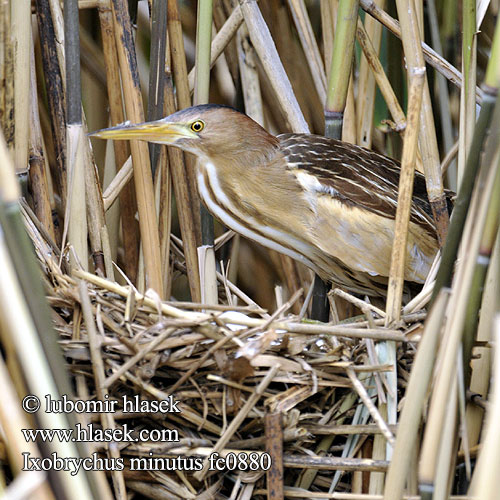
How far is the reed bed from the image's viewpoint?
0.68 m

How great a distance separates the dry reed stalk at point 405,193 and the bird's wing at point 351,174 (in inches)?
17.4

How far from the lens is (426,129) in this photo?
1285 millimetres

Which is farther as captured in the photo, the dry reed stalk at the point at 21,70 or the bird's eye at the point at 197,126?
the bird's eye at the point at 197,126

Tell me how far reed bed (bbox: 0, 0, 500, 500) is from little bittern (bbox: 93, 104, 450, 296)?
0.07 metres

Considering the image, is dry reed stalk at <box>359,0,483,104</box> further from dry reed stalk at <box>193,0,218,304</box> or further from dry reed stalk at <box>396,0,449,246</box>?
dry reed stalk at <box>193,0,218,304</box>

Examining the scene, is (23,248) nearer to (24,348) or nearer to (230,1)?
(24,348)

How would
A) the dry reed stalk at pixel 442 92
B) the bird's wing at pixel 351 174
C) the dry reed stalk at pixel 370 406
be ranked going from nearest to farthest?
the dry reed stalk at pixel 370 406 → the bird's wing at pixel 351 174 → the dry reed stalk at pixel 442 92

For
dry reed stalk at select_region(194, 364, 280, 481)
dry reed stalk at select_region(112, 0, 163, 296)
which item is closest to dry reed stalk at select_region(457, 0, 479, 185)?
dry reed stalk at select_region(194, 364, 280, 481)

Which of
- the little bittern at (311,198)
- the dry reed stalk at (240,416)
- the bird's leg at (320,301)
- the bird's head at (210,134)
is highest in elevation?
the bird's head at (210,134)

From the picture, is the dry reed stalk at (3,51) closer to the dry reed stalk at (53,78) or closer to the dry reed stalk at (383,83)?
the dry reed stalk at (53,78)

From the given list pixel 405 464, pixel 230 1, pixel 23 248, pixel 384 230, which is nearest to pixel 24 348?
pixel 23 248

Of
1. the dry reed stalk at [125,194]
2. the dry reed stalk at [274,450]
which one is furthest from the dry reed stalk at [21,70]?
the dry reed stalk at [274,450]

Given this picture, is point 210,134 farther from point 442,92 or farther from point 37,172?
point 442,92

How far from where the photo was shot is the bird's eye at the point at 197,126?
146cm
